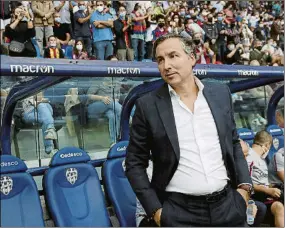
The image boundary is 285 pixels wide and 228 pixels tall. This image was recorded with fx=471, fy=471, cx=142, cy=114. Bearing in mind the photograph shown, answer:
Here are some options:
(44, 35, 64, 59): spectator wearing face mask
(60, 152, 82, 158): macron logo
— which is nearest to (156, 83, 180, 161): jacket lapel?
(60, 152, 82, 158): macron logo

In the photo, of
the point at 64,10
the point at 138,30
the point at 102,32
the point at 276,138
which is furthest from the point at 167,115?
the point at 138,30

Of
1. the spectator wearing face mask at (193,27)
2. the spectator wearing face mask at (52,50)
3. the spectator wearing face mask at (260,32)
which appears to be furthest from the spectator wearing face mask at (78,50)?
the spectator wearing face mask at (260,32)

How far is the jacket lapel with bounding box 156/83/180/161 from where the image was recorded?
2.03 meters

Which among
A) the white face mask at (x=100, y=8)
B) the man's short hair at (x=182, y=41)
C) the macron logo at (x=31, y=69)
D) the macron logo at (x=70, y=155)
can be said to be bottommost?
the macron logo at (x=70, y=155)

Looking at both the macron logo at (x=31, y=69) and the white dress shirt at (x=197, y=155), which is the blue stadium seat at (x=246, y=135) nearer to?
the macron logo at (x=31, y=69)

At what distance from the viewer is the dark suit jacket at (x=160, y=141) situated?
2.05 metres

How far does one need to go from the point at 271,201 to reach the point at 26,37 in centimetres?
445

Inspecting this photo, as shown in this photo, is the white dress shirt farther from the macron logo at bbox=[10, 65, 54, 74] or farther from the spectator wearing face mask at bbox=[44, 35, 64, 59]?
the spectator wearing face mask at bbox=[44, 35, 64, 59]

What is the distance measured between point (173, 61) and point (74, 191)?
7.50ft

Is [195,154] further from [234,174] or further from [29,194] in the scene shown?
[29,194]

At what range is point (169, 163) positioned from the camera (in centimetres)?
205

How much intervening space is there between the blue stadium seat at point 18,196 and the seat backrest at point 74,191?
0.53ft

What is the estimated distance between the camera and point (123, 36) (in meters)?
8.92

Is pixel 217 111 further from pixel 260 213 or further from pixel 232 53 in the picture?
pixel 232 53
